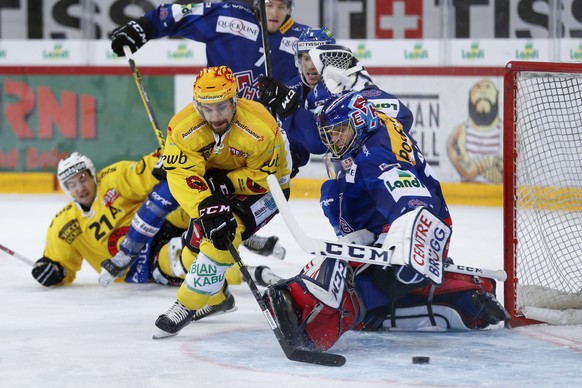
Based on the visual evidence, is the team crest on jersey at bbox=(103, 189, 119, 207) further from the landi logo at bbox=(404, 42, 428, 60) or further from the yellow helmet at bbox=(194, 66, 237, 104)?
the landi logo at bbox=(404, 42, 428, 60)

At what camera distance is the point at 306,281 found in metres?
3.46

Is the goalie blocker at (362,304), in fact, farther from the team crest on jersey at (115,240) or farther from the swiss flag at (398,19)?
the swiss flag at (398,19)

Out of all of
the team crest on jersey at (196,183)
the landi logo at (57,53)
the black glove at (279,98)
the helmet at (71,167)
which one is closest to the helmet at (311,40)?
the black glove at (279,98)

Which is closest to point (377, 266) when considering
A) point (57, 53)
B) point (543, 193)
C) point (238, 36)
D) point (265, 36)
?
point (543, 193)

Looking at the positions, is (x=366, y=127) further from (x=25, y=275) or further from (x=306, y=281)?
(x=25, y=275)

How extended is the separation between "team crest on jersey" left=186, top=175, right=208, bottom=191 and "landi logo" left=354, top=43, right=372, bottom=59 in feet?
14.1

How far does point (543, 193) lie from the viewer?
4.32 metres

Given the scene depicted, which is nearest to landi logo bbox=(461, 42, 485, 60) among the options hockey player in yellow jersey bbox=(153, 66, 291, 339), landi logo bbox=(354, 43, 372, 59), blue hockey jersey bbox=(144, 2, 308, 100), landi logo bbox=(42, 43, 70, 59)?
landi logo bbox=(354, 43, 372, 59)

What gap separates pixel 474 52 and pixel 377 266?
13.7 ft

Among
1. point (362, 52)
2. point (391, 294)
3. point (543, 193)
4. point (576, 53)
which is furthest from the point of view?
point (362, 52)

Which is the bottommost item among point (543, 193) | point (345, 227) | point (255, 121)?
point (345, 227)

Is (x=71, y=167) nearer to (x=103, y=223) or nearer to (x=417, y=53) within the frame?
(x=103, y=223)

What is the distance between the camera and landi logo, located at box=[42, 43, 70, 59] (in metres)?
8.31

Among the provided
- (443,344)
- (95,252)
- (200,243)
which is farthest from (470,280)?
(95,252)
